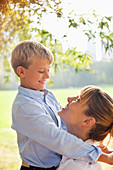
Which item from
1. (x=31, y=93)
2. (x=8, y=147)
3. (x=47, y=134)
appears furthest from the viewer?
(x=8, y=147)

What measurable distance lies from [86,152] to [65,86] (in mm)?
23486

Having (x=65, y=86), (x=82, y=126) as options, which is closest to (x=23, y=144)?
(x=82, y=126)

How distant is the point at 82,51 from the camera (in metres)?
2.21

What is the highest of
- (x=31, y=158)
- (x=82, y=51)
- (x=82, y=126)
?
(x=82, y=51)

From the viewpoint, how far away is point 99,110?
4.25 feet

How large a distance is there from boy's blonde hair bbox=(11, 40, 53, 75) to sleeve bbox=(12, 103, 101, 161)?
0.25 m

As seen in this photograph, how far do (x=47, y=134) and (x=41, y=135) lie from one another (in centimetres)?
3

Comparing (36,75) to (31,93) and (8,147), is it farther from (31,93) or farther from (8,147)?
(8,147)

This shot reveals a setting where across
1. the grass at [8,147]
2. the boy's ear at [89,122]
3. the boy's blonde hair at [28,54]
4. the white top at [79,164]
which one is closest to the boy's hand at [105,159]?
the white top at [79,164]

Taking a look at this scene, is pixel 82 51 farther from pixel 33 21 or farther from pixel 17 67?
pixel 17 67

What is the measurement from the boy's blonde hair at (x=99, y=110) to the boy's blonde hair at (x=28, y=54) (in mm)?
280

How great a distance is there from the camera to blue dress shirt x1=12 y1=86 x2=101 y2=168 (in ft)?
3.97

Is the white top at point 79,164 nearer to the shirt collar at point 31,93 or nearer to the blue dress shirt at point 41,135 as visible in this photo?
the blue dress shirt at point 41,135

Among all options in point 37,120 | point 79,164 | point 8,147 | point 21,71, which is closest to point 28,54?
point 21,71
